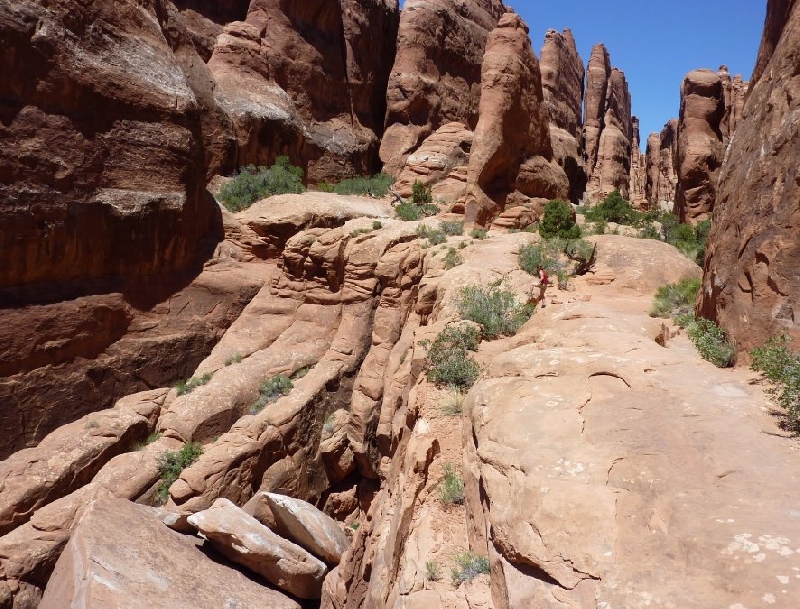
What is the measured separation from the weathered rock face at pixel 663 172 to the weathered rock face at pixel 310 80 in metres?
24.3

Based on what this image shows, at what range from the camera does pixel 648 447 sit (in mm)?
4598

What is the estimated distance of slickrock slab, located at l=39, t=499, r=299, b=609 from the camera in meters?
7.16

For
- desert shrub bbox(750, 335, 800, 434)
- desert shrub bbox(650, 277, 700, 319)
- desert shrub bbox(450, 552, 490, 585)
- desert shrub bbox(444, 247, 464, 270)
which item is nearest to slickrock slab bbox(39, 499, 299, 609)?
desert shrub bbox(450, 552, 490, 585)

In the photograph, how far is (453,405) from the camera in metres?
7.69

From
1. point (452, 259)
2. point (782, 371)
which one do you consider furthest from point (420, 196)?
point (782, 371)

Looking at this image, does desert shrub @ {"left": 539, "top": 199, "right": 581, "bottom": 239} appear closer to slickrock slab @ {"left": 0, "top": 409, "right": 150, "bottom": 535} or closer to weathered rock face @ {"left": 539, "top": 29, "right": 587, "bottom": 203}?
slickrock slab @ {"left": 0, "top": 409, "right": 150, "bottom": 535}

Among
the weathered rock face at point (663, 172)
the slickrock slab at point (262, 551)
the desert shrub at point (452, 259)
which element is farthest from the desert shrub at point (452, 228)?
the weathered rock face at point (663, 172)

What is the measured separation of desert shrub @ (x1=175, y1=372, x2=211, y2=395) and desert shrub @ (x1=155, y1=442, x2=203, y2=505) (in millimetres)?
1908

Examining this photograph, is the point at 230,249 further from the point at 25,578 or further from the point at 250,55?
the point at 250,55

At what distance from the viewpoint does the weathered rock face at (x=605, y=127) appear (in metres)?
45.4

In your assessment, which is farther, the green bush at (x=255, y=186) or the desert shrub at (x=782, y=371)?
the green bush at (x=255, y=186)

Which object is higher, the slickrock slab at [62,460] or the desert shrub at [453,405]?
the desert shrub at [453,405]

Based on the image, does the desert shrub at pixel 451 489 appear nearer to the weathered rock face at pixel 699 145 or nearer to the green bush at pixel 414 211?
the green bush at pixel 414 211

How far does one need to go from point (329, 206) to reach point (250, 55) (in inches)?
444
